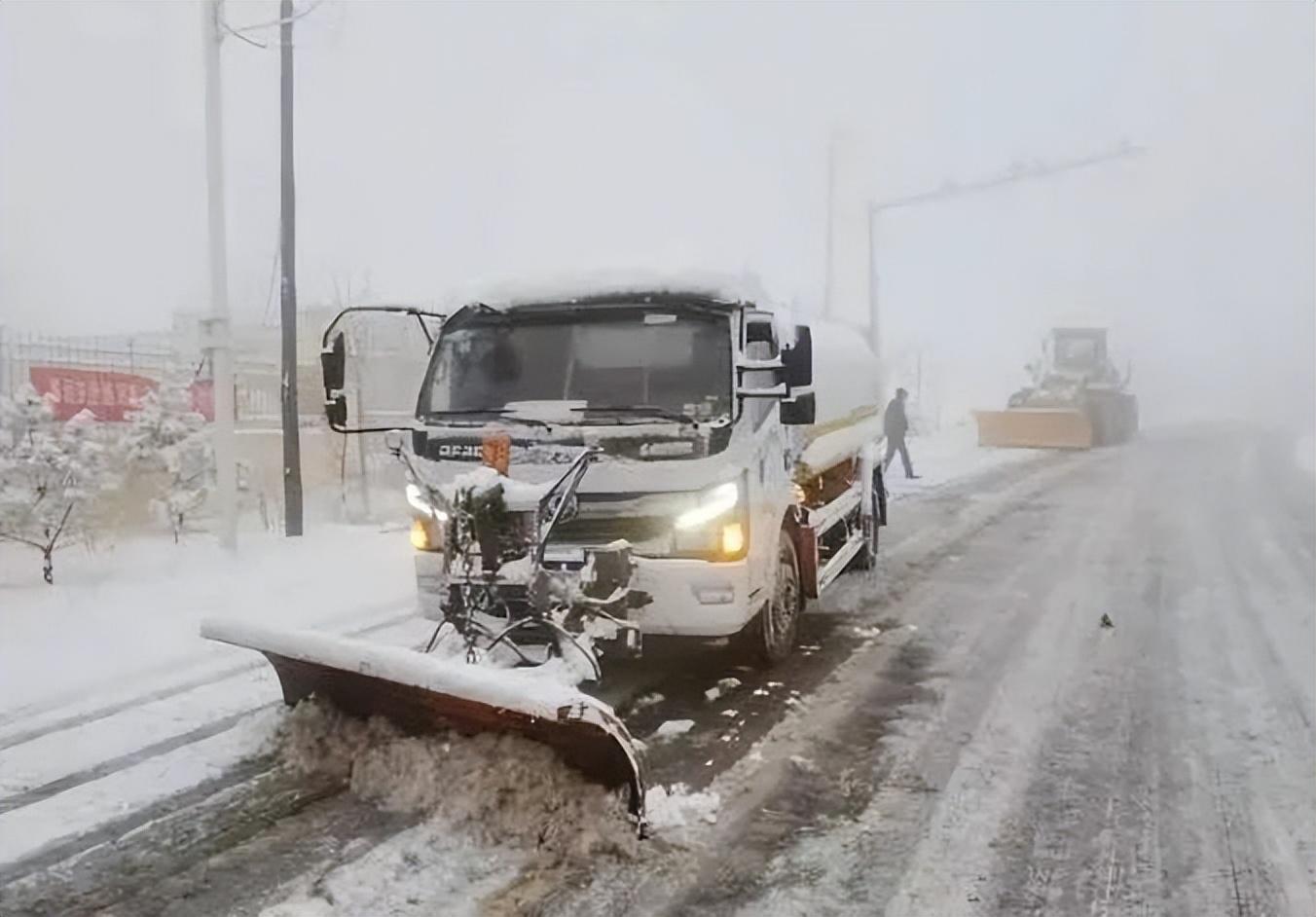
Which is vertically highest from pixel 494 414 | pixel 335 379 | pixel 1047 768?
pixel 335 379

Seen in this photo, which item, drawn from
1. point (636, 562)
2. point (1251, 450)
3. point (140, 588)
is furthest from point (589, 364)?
point (1251, 450)

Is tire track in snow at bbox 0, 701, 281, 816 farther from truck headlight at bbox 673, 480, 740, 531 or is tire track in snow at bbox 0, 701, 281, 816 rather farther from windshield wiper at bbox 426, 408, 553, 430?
truck headlight at bbox 673, 480, 740, 531

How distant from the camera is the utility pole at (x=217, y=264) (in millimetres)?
10891

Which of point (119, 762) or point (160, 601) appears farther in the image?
point (160, 601)

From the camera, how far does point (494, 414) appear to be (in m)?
6.16

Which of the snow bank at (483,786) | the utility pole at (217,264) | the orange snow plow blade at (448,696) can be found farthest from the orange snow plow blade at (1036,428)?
the snow bank at (483,786)

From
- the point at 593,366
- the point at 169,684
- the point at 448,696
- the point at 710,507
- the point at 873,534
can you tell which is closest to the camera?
the point at 448,696

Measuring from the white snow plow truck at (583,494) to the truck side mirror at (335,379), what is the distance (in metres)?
0.01

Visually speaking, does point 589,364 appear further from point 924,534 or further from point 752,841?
point 924,534

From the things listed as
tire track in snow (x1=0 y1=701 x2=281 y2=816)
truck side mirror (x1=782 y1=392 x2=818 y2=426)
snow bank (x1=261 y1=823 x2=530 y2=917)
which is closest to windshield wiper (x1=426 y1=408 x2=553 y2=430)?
truck side mirror (x1=782 y1=392 x2=818 y2=426)

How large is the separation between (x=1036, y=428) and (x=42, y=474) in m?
26.2

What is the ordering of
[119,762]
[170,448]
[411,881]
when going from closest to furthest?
1. [411,881]
2. [119,762]
3. [170,448]

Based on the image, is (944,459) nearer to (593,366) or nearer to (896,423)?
(896,423)

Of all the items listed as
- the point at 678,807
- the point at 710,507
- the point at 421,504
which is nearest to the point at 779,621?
the point at 710,507
